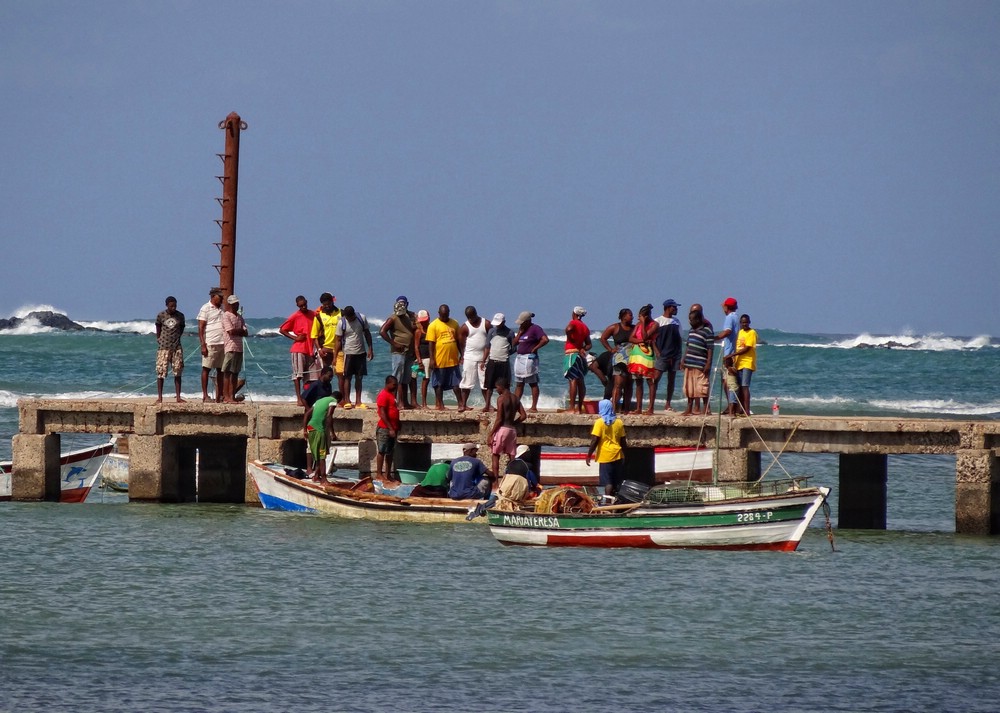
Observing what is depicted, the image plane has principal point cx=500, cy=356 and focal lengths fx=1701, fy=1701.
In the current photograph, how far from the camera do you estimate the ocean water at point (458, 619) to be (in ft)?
49.2

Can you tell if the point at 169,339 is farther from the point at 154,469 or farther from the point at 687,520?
the point at 687,520

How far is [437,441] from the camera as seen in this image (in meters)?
25.4

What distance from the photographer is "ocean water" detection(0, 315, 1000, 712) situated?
591 inches

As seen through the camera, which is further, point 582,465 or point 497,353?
point 582,465

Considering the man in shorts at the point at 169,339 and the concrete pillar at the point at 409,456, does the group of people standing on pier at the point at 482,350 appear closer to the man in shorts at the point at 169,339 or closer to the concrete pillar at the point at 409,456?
the man in shorts at the point at 169,339

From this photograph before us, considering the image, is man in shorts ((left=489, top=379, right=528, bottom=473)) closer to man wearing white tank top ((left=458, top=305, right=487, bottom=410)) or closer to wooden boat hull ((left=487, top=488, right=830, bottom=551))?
man wearing white tank top ((left=458, top=305, right=487, bottom=410))

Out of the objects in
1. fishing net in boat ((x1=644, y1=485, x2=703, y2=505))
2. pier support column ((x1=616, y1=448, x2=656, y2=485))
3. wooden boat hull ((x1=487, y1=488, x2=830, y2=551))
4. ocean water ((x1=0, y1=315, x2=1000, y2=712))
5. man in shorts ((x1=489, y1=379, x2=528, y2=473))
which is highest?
man in shorts ((x1=489, y1=379, x2=528, y2=473))

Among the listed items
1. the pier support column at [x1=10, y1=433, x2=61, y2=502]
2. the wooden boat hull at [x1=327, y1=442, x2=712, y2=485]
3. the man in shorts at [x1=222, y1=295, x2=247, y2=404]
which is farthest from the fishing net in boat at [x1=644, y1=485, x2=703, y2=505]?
the pier support column at [x1=10, y1=433, x2=61, y2=502]

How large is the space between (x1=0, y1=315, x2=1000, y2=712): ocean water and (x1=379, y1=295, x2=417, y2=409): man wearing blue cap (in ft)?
8.23

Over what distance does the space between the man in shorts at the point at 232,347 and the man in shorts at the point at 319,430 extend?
1544 millimetres

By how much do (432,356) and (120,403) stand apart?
5.09 metres

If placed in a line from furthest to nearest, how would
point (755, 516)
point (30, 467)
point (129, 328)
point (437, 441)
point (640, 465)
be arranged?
point (129, 328) < point (640, 465) < point (30, 467) < point (437, 441) < point (755, 516)

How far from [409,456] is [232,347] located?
360cm

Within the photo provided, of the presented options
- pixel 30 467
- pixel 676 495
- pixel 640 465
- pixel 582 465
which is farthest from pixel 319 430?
pixel 582 465
